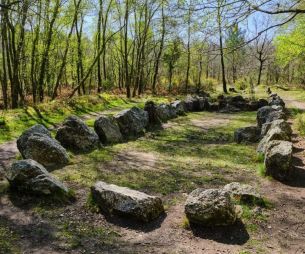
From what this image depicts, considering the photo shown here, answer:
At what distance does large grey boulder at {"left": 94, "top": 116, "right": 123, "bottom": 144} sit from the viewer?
13.9 m

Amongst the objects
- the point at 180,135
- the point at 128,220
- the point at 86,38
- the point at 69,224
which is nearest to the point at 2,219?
the point at 69,224

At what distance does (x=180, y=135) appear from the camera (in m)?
16.5

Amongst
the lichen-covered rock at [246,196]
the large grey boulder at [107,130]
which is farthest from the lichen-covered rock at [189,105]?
the lichen-covered rock at [246,196]

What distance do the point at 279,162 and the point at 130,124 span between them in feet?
24.1

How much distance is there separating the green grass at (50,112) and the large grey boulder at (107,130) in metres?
2.99

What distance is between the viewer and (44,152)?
10500mm

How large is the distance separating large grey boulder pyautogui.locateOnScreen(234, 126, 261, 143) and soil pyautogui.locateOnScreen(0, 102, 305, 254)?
581 cm

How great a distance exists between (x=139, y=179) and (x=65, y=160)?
91.5 inches

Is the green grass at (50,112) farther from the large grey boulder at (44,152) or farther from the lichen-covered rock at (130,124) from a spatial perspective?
the large grey boulder at (44,152)

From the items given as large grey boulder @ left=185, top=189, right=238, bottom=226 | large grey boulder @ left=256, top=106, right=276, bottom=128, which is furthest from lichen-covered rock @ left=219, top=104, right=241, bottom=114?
large grey boulder @ left=185, top=189, right=238, bottom=226

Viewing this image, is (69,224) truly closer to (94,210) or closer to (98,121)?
(94,210)

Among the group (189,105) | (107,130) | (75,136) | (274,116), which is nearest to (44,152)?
(75,136)

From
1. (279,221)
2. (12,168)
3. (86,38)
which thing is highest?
(86,38)

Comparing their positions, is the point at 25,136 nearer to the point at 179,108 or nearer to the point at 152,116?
the point at 152,116
